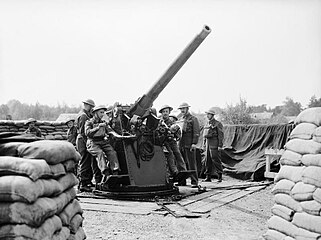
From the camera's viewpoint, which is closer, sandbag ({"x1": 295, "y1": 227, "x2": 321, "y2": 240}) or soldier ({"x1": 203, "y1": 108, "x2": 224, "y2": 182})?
sandbag ({"x1": 295, "y1": 227, "x2": 321, "y2": 240})

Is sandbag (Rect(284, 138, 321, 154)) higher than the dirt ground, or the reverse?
sandbag (Rect(284, 138, 321, 154))

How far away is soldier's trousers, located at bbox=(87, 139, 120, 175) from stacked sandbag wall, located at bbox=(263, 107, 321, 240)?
433cm

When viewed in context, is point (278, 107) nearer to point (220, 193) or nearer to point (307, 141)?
point (220, 193)

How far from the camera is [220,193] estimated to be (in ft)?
31.4

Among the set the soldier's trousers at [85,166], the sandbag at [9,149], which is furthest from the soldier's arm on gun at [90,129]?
the sandbag at [9,149]

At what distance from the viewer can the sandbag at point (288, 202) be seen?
4.64 m

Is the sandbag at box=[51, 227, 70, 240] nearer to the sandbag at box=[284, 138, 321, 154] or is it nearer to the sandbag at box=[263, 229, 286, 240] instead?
the sandbag at box=[263, 229, 286, 240]

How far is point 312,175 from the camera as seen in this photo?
4.52m

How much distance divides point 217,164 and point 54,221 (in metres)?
9.32

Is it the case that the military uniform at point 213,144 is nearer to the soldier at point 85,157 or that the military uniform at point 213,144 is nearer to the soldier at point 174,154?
the soldier at point 174,154

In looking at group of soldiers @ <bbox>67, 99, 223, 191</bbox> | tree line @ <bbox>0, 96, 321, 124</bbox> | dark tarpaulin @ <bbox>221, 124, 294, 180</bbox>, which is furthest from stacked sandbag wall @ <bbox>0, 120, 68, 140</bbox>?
tree line @ <bbox>0, 96, 321, 124</bbox>

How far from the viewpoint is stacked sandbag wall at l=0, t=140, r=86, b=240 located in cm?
284

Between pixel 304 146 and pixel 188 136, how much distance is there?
622 cm

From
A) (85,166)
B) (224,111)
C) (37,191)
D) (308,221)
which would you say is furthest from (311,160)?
(224,111)
